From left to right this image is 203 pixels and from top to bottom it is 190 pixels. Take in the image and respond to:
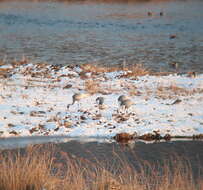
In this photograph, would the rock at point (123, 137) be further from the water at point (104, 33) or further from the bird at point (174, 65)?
the bird at point (174, 65)

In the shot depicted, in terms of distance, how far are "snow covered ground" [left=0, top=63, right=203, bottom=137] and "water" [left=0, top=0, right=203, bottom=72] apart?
18.0ft

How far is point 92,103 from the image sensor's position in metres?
13.6

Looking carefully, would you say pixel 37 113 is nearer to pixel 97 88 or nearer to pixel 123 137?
pixel 123 137

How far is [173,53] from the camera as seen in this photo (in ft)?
90.3

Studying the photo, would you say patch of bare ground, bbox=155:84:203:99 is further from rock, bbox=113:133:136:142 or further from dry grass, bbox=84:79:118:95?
rock, bbox=113:133:136:142

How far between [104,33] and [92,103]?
22037 millimetres

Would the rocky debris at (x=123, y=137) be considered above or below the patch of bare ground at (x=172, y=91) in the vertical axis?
below

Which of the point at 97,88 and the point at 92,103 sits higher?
the point at 97,88

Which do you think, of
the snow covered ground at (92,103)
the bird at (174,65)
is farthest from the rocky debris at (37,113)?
the bird at (174,65)

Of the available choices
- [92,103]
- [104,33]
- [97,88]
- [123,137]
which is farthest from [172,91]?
[104,33]

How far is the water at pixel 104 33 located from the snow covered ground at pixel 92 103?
547 cm

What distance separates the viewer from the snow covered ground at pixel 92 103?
11.4 metres

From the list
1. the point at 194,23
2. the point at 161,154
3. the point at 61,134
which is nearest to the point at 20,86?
the point at 61,134

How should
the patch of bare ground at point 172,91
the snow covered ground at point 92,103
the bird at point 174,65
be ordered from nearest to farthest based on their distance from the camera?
the snow covered ground at point 92,103, the patch of bare ground at point 172,91, the bird at point 174,65
